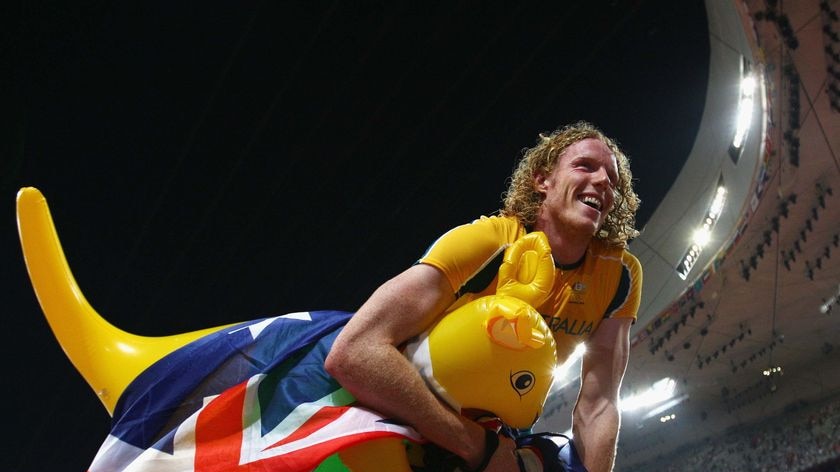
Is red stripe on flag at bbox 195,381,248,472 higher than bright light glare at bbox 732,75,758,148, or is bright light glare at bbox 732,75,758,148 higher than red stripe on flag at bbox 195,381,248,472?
bright light glare at bbox 732,75,758,148

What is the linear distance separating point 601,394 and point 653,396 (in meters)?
22.1

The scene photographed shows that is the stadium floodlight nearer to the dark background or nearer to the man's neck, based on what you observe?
the dark background

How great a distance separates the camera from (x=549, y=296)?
1.64 metres

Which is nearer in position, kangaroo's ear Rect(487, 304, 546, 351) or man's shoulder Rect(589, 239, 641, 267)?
kangaroo's ear Rect(487, 304, 546, 351)

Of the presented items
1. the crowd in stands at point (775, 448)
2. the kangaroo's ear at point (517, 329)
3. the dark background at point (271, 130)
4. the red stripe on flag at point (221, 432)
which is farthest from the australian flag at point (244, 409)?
the crowd in stands at point (775, 448)

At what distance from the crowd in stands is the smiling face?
61.3 feet

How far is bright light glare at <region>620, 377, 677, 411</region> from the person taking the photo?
21.4m

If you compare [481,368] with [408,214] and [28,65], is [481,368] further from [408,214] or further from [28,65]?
[408,214]

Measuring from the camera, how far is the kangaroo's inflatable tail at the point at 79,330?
1.69m

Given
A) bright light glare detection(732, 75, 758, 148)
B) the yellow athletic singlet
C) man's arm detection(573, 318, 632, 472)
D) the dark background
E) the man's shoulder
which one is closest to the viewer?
the yellow athletic singlet

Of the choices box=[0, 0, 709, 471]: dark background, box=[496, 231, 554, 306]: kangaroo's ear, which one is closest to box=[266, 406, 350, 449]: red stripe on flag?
box=[496, 231, 554, 306]: kangaroo's ear

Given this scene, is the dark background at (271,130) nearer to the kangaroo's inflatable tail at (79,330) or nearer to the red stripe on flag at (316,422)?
the kangaroo's inflatable tail at (79,330)

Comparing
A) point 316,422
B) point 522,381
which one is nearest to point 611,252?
point 522,381

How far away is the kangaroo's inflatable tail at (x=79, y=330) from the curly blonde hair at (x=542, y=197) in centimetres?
98
